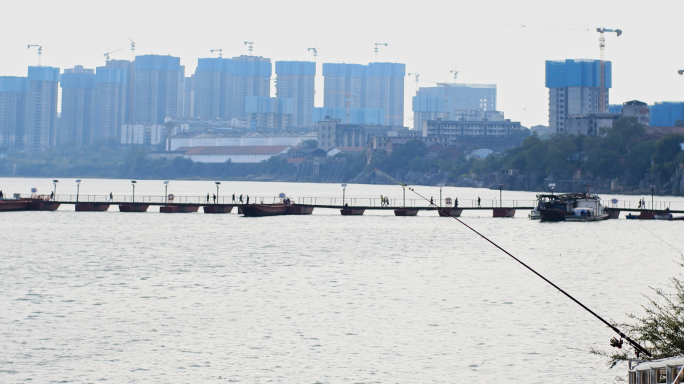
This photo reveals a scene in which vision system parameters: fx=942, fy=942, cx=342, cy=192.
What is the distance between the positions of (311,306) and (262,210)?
71.4 metres

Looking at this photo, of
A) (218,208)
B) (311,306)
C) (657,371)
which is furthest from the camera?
(218,208)

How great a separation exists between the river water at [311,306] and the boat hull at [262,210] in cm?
2252

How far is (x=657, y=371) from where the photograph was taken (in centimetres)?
2108

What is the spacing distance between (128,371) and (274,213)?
3399 inches

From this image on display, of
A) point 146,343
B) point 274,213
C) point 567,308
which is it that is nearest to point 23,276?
point 146,343

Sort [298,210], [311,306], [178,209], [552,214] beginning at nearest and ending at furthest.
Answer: [311,306], [552,214], [298,210], [178,209]

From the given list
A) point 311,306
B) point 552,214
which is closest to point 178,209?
point 552,214

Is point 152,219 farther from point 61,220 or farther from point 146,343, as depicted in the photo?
point 146,343

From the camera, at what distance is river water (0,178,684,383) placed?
33.7 metres

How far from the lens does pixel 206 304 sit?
47.7 metres

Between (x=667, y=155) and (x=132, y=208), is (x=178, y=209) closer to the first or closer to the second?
(x=132, y=208)

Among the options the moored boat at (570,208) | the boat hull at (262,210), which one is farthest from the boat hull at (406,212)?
the moored boat at (570,208)

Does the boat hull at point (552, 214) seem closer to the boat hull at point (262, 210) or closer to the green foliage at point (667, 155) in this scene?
the boat hull at point (262, 210)

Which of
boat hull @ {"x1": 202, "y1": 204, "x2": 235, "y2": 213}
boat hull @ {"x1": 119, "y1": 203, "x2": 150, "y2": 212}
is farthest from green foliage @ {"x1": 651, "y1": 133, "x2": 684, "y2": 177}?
boat hull @ {"x1": 119, "y1": 203, "x2": 150, "y2": 212}
